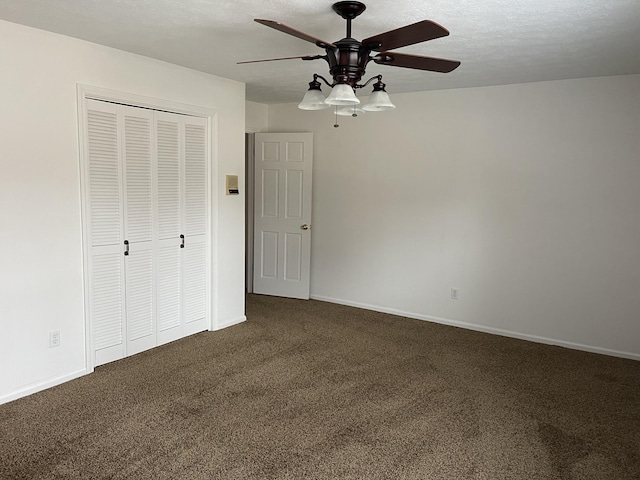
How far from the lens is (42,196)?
312 centimetres

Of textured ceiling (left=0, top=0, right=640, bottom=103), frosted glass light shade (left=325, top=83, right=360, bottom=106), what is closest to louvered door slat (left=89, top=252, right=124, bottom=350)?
textured ceiling (left=0, top=0, right=640, bottom=103)

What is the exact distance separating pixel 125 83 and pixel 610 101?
3.89 m

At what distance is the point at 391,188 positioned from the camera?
16.7ft

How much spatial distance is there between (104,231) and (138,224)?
0.99 feet

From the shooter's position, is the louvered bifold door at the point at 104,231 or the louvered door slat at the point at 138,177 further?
the louvered door slat at the point at 138,177

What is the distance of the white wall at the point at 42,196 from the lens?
296 centimetres

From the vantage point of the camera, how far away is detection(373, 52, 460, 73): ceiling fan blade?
7.74ft

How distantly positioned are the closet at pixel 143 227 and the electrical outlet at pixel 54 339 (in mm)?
257

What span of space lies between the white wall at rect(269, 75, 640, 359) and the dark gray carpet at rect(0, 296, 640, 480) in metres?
0.44

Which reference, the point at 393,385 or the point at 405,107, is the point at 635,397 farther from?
the point at 405,107

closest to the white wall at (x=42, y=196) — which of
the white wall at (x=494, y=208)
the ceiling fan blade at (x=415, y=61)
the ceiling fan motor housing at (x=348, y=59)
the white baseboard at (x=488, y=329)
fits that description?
the ceiling fan motor housing at (x=348, y=59)

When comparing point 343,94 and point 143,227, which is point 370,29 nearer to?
point 343,94

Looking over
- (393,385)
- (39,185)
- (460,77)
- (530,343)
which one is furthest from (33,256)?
(530,343)

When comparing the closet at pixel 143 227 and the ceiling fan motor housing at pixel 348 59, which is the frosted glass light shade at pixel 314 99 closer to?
the ceiling fan motor housing at pixel 348 59
